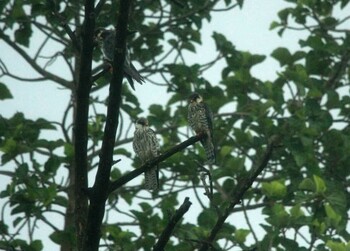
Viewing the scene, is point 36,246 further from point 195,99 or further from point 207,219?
point 195,99

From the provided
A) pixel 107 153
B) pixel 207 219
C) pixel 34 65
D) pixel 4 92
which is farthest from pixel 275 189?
pixel 107 153

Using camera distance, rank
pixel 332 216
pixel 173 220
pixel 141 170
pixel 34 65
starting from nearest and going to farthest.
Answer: pixel 173 220, pixel 141 170, pixel 332 216, pixel 34 65

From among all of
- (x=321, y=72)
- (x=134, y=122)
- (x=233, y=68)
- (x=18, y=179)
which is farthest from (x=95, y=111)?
(x=321, y=72)

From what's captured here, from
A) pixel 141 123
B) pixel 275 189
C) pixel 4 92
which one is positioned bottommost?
pixel 275 189

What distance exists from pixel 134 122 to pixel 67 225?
61.2 inches

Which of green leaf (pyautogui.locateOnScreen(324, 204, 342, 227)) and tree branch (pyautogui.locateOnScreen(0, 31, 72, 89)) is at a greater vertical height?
tree branch (pyautogui.locateOnScreen(0, 31, 72, 89))

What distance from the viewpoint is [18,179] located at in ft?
28.4

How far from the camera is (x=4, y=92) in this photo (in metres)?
9.12

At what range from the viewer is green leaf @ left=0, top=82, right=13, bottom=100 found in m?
9.09

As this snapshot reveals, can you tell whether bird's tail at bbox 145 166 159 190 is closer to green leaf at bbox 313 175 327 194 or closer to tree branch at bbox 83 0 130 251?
green leaf at bbox 313 175 327 194

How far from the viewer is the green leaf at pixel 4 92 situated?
909 centimetres

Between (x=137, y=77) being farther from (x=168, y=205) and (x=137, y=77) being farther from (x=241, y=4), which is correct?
(x=241, y=4)

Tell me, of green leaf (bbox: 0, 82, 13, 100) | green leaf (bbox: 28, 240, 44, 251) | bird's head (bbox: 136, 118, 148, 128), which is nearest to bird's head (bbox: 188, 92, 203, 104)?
bird's head (bbox: 136, 118, 148, 128)

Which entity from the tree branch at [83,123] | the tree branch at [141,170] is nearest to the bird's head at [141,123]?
the tree branch at [141,170]
